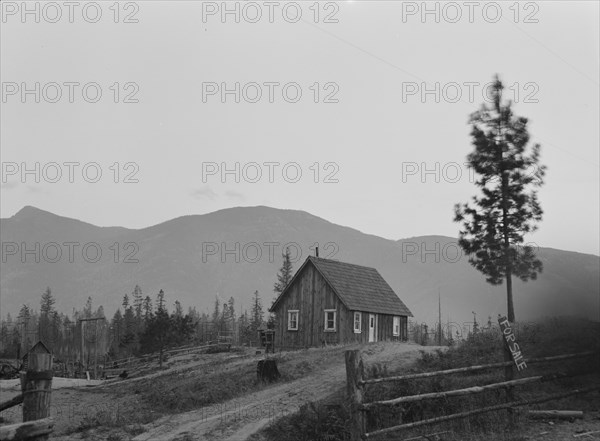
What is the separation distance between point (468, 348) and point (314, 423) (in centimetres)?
1303

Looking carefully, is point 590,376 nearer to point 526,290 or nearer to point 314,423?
point 526,290

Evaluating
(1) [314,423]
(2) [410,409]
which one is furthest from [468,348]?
(1) [314,423]

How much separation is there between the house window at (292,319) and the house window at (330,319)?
8.73 feet

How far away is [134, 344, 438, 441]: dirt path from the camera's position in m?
16.9

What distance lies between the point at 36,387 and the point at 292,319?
3524 centimetres

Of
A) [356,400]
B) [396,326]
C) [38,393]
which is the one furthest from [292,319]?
[38,393]

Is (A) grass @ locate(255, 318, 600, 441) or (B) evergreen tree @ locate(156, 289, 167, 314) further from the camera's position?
(B) evergreen tree @ locate(156, 289, 167, 314)

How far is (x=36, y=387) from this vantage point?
28.9 feet

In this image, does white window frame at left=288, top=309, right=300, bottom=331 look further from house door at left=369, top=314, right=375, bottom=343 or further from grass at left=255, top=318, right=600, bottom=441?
grass at left=255, top=318, right=600, bottom=441

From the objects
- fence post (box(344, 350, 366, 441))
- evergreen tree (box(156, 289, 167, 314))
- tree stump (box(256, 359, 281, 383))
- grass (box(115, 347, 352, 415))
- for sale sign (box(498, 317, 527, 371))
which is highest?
evergreen tree (box(156, 289, 167, 314))

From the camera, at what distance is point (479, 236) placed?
3319 centimetres

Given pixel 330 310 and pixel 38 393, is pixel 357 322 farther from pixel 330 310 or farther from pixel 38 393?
pixel 38 393

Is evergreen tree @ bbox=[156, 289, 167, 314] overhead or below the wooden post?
overhead

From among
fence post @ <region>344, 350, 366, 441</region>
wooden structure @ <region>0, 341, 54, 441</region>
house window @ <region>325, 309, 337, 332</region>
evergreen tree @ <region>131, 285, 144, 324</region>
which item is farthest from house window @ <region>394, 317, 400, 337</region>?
evergreen tree @ <region>131, 285, 144, 324</region>
